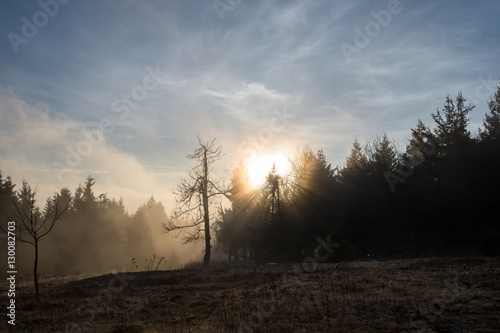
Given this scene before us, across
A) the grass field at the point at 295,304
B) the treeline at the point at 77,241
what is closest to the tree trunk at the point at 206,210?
the grass field at the point at 295,304

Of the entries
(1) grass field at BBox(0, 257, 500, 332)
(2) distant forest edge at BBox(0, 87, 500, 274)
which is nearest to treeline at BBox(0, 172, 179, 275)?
(2) distant forest edge at BBox(0, 87, 500, 274)

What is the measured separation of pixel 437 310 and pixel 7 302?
1376 centimetres

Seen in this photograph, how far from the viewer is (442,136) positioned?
107 feet

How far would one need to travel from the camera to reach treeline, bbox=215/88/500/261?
1061 inches

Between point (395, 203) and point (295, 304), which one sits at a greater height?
point (395, 203)

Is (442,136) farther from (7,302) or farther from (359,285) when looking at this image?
(7,302)

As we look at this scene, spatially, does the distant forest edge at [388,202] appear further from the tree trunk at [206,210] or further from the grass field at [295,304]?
the grass field at [295,304]

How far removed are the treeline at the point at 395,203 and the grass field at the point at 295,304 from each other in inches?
452

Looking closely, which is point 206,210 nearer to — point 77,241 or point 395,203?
point 395,203

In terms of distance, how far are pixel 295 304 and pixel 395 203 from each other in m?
24.3

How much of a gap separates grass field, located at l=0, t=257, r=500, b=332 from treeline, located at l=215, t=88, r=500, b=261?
1149 centimetres

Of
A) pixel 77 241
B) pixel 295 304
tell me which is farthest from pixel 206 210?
pixel 77 241

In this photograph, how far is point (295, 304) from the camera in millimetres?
9234

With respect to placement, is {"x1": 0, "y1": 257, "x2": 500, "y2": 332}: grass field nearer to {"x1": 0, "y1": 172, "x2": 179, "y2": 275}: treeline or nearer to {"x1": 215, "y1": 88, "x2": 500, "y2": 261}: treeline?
{"x1": 215, "y1": 88, "x2": 500, "y2": 261}: treeline
